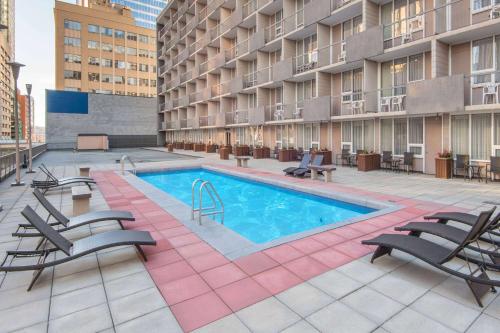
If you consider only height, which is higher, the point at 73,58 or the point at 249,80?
the point at 73,58

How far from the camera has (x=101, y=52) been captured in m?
64.4

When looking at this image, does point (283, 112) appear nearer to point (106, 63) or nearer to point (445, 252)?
point (445, 252)

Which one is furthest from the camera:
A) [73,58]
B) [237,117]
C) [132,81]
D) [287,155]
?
[132,81]

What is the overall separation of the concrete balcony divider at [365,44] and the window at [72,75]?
6212 centimetres

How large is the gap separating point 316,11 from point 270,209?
1456 centimetres

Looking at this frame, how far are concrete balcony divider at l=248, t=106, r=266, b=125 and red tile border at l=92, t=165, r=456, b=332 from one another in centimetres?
1744

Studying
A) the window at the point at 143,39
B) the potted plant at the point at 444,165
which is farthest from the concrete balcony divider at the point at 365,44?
the window at the point at 143,39

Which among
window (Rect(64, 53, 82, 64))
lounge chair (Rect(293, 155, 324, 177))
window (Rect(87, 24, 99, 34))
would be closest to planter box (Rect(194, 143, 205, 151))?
lounge chair (Rect(293, 155, 324, 177))

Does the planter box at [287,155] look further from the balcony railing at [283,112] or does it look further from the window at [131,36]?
the window at [131,36]

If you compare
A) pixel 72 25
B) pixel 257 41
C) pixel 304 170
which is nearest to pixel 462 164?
pixel 304 170

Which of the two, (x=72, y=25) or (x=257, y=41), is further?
(x=72, y=25)

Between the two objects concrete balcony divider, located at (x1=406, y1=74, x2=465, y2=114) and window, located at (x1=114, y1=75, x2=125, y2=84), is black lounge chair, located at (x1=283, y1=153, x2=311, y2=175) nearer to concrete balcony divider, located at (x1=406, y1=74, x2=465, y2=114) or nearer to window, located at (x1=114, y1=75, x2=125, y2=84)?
concrete balcony divider, located at (x1=406, y1=74, x2=465, y2=114)

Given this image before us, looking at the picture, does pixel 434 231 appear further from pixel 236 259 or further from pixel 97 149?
pixel 97 149

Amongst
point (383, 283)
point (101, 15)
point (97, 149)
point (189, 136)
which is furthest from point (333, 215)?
point (101, 15)
